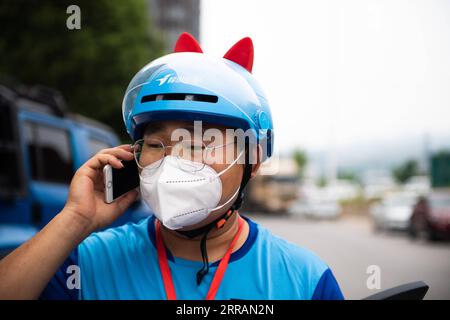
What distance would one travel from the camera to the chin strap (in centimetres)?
155

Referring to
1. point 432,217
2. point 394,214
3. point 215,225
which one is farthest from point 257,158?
point 394,214

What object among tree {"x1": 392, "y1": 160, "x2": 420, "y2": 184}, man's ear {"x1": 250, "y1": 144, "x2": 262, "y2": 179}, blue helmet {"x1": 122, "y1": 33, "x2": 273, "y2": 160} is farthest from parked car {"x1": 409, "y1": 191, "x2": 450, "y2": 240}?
tree {"x1": 392, "y1": 160, "x2": 420, "y2": 184}

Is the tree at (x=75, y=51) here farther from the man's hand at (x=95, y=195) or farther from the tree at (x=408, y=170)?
the tree at (x=408, y=170)

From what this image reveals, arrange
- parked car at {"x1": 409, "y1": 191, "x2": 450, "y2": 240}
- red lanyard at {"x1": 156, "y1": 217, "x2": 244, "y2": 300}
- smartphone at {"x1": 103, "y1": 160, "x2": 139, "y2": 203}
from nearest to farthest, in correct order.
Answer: red lanyard at {"x1": 156, "y1": 217, "x2": 244, "y2": 300} < smartphone at {"x1": 103, "y1": 160, "x2": 139, "y2": 203} < parked car at {"x1": 409, "y1": 191, "x2": 450, "y2": 240}

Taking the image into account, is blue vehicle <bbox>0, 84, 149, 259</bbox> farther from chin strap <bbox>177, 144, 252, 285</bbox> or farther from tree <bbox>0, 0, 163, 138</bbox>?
tree <bbox>0, 0, 163, 138</bbox>

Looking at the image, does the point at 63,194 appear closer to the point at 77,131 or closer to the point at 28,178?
the point at 28,178

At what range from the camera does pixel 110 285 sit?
1536 mm

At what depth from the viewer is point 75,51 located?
10234mm

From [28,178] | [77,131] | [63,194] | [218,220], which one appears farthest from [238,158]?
[77,131]

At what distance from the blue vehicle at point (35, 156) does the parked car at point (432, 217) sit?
1035 cm

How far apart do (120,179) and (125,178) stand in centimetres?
4

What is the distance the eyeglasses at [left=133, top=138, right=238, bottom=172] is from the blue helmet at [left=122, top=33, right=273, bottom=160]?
0.27 feet

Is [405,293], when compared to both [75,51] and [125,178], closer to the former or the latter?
[125,178]

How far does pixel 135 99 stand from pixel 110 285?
631mm
